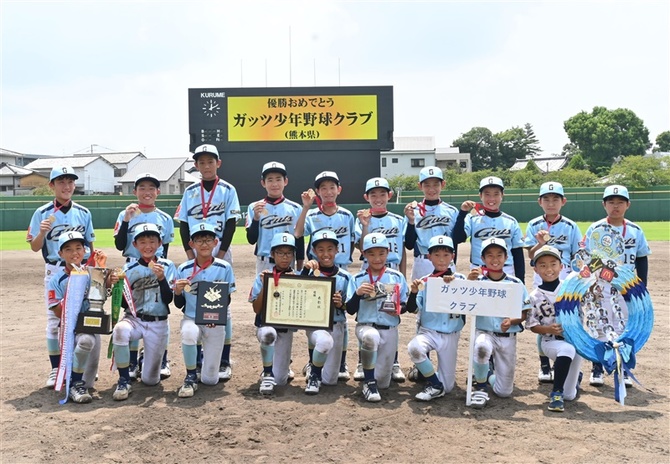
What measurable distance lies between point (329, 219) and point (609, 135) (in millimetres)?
62664

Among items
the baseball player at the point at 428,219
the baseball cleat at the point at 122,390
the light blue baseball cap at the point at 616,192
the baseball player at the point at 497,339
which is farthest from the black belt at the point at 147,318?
the light blue baseball cap at the point at 616,192

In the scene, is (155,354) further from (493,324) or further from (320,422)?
(493,324)

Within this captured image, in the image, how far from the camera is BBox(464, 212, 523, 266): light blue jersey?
630cm

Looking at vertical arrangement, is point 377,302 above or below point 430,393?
above

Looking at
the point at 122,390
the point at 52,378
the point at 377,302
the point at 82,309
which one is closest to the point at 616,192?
the point at 377,302

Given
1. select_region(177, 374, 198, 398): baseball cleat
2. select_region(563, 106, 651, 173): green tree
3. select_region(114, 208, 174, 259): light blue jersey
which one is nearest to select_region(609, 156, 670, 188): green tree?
select_region(563, 106, 651, 173): green tree

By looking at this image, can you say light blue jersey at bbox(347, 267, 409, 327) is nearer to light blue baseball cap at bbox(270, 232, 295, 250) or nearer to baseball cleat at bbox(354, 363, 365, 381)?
baseball cleat at bbox(354, 363, 365, 381)

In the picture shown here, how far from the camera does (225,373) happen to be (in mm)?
6121

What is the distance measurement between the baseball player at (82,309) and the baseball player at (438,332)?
2798mm

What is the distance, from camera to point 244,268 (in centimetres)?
1576

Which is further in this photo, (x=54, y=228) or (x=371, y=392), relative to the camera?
(x=54, y=228)

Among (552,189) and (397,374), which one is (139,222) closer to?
(397,374)

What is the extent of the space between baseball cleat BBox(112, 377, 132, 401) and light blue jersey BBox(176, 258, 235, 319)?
32.1 inches

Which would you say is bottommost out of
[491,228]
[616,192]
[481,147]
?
[491,228]
